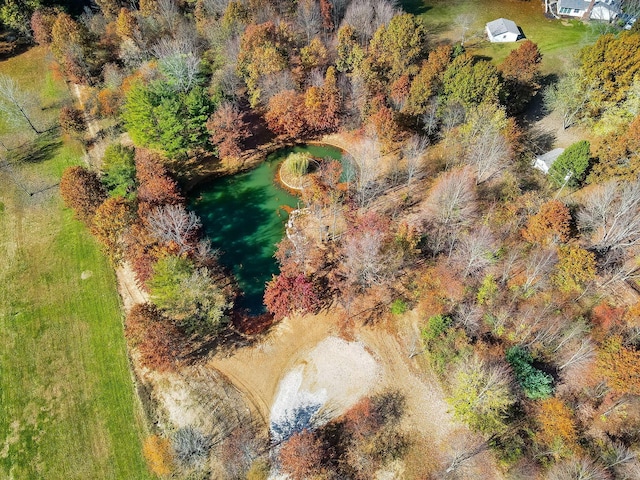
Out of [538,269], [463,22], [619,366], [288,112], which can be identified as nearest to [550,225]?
[538,269]

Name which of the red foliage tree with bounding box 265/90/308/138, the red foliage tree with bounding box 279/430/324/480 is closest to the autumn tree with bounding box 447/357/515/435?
the red foliage tree with bounding box 279/430/324/480

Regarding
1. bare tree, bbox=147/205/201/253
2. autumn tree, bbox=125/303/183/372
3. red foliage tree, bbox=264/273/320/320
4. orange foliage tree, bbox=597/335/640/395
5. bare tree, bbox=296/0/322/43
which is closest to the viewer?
orange foliage tree, bbox=597/335/640/395

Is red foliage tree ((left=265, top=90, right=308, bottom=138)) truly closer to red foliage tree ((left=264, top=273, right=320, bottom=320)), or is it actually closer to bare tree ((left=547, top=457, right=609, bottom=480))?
red foliage tree ((left=264, top=273, right=320, bottom=320))

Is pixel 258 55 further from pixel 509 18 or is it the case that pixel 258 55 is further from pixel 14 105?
pixel 509 18

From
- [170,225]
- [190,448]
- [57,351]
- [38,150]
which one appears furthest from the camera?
[38,150]

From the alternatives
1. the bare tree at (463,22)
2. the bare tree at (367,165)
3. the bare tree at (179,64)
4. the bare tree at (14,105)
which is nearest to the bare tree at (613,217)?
the bare tree at (367,165)

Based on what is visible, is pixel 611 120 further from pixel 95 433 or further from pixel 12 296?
pixel 12 296
